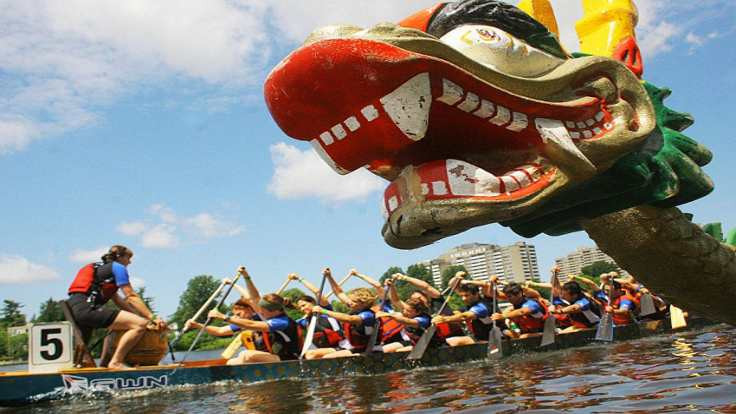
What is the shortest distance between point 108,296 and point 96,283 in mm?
218

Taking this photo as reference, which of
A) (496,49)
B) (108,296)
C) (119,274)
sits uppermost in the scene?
(119,274)

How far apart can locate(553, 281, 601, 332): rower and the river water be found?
3632mm

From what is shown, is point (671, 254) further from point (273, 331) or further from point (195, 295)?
point (195, 295)

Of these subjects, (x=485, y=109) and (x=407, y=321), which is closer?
(x=485, y=109)

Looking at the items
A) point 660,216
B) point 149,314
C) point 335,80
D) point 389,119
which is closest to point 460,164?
point 389,119

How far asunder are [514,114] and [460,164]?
0.26m

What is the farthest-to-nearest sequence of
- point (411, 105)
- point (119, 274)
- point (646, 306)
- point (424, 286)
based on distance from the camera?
point (646, 306), point (424, 286), point (119, 274), point (411, 105)

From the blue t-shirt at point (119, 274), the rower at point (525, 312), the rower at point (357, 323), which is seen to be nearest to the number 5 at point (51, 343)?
the blue t-shirt at point (119, 274)

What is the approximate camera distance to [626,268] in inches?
97.0

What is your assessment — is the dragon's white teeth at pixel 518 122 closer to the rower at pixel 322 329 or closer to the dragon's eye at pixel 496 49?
the dragon's eye at pixel 496 49

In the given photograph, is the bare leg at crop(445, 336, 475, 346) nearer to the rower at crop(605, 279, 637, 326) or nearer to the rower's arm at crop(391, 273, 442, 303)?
the rower's arm at crop(391, 273, 442, 303)

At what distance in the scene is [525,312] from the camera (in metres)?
11.3

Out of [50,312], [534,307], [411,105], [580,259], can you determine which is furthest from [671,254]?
[580,259]

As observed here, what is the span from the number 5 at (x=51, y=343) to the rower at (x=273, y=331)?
2408 millimetres
